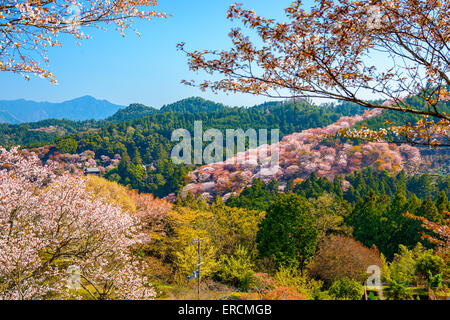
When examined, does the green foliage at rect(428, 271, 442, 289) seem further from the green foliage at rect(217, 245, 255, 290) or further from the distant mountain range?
the distant mountain range

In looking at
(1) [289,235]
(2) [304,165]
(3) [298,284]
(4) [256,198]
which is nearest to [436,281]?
(3) [298,284]

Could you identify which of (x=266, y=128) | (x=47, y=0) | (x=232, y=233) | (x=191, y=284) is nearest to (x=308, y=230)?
(x=232, y=233)

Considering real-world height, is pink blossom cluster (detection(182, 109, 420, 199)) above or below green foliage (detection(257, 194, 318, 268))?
above

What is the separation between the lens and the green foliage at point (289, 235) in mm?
16312

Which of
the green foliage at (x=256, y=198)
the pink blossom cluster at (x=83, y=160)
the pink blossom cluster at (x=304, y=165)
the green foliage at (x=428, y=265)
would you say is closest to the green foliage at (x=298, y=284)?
the green foliage at (x=428, y=265)

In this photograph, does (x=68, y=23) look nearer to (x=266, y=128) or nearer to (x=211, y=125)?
(x=266, y=128)

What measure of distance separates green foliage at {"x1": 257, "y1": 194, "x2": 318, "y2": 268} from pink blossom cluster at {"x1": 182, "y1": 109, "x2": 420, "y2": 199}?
926 inches

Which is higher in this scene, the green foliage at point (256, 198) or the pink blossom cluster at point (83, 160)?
the pink blossom cluster at point (83, 160)

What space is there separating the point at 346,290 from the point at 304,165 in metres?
32.1

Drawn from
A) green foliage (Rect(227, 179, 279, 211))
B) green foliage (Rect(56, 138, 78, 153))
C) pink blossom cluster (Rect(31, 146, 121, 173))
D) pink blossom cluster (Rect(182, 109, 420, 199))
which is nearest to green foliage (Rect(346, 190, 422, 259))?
green foliage (Rect(227, 179, 279, 211))

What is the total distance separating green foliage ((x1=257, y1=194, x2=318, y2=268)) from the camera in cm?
1631

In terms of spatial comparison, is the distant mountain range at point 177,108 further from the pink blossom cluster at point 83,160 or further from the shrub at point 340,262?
the shrub at point 340,262

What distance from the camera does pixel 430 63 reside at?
321 cm

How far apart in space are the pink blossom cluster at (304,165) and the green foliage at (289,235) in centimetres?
2353
